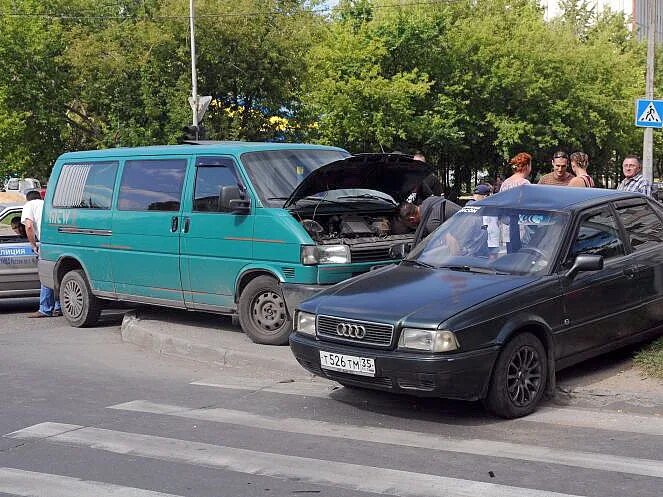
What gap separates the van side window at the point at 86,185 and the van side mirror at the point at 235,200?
2.21 metres

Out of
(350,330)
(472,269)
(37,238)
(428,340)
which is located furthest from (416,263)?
(37,238)

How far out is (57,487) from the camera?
5.30 metres

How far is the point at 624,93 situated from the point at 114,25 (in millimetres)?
23446

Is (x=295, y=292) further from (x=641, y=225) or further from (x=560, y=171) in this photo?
(x=560, y=171)

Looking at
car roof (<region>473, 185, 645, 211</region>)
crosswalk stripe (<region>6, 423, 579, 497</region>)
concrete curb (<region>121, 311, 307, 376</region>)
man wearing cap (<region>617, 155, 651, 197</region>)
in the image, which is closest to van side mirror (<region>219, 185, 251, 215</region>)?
concrete curb (<region>121, 311, 307, 376</region>)

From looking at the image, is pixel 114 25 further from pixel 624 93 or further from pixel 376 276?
pixel 376 276

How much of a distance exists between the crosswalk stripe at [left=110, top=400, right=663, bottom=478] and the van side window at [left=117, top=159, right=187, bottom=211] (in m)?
3.35

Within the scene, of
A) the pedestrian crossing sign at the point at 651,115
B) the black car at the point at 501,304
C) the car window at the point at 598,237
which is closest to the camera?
the black car at the point at 501,304

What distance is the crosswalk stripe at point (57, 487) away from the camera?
517 centimetres

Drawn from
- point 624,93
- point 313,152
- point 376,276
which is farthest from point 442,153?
point 376,276

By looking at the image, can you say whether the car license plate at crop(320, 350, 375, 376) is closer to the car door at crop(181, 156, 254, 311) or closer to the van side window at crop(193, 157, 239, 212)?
the car door at crop(181, 156, 254, 311)

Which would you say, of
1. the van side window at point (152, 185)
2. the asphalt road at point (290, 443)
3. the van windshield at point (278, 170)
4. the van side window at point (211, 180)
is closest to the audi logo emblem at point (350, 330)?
the asphalt road at point (290, 443)

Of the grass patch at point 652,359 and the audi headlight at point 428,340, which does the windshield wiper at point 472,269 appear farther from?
the grass patch at point 652,359

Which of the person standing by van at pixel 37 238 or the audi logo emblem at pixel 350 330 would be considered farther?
the person standing by van at pixel 37 238
